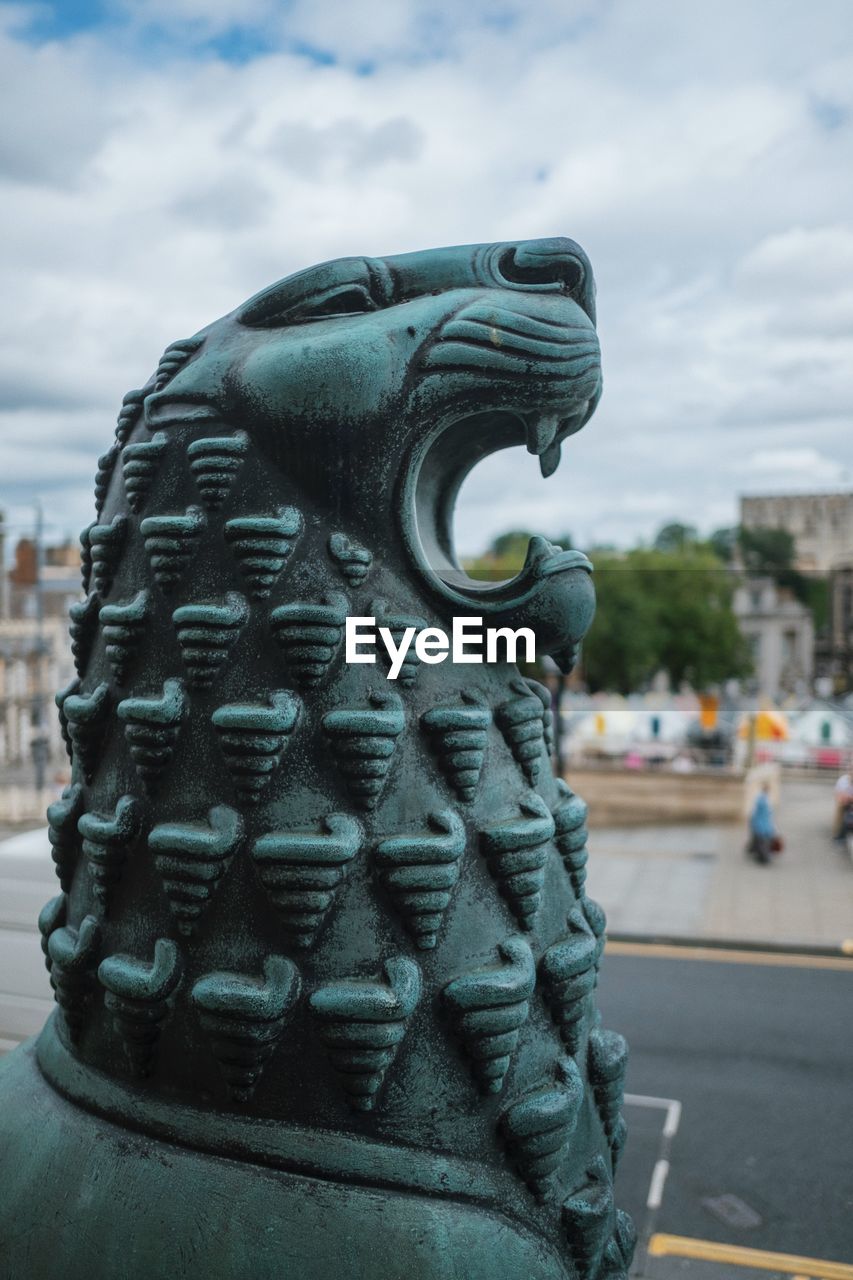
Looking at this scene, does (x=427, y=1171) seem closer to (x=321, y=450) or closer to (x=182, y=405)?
(x=321, y=450)

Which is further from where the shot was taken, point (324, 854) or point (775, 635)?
point (775, 635)

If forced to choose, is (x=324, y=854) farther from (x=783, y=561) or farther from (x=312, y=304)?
(x=783, y=561)

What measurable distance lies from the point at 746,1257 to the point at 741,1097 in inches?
82.4

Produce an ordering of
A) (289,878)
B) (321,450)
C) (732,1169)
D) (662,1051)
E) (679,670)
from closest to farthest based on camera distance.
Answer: (289,878), (321,450), (732,1169), (662,1051), (679,670)

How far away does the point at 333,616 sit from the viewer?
2045 millimetres

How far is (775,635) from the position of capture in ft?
141

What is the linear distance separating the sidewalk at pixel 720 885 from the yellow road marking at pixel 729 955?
0.85 feet

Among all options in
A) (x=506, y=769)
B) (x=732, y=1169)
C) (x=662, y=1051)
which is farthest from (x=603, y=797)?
(x=506, y=769)

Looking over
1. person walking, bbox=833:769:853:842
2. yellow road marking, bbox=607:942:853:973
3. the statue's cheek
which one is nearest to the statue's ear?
the statue's cheek

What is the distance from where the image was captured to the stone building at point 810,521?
124ft

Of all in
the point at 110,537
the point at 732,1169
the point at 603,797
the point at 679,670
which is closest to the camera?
the point at 110,537

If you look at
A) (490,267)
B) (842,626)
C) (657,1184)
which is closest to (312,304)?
(490,267)

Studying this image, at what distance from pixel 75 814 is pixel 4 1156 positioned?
2.35 ft

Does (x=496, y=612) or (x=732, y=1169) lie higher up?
(x=496, y=612)
